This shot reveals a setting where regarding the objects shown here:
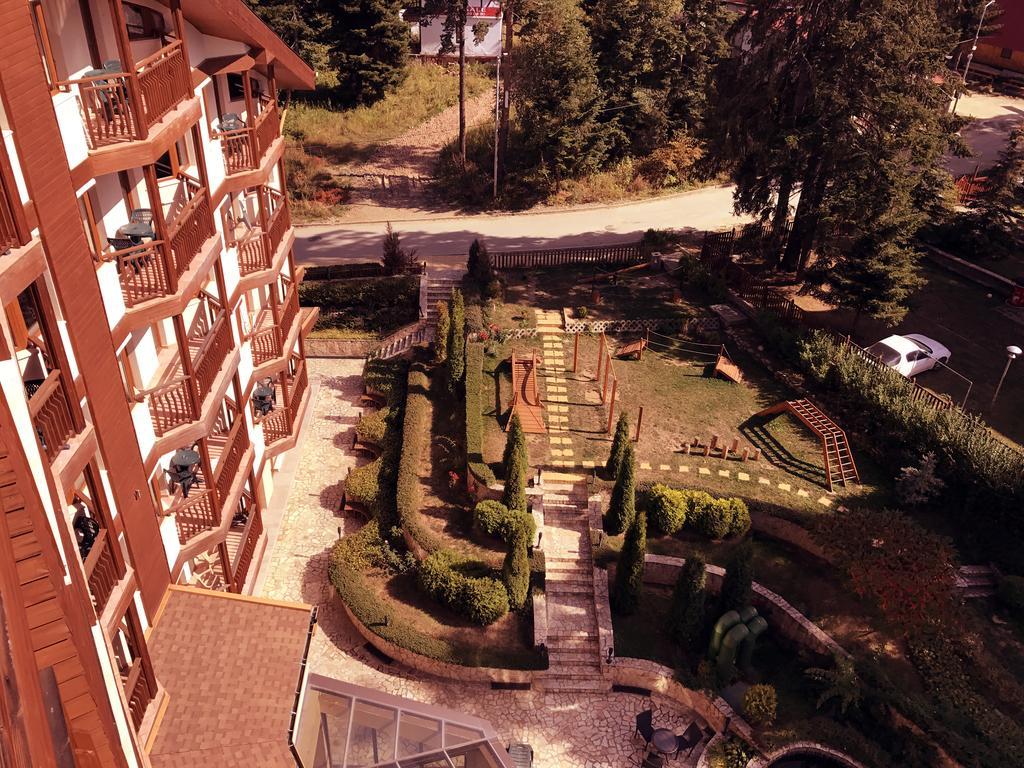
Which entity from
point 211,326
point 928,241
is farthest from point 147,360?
point 928,241

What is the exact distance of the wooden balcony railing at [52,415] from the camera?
11984 mm

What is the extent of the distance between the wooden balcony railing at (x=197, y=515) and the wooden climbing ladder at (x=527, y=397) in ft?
41.1

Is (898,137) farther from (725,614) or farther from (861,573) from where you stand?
(725,614)

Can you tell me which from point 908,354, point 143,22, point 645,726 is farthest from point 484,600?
point 908,354

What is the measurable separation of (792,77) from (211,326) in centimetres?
2840

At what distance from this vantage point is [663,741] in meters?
20.4

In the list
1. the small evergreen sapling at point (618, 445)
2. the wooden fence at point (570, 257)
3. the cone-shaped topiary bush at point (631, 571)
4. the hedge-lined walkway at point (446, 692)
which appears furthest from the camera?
the wooden fence at point (570, 257)

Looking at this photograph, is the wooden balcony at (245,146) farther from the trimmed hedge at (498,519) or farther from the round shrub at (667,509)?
the round shrub at (667,509)

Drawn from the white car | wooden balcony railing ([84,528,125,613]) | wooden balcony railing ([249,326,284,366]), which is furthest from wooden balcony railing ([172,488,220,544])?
the white car

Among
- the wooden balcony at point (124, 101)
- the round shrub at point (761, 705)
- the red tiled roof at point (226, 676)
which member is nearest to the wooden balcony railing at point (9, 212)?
the wooden balcony at point (124, 101)

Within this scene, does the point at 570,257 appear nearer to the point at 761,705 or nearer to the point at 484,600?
the point at 484,600

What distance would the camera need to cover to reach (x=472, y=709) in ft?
72.7

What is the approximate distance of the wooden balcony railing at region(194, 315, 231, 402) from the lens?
18.6 m

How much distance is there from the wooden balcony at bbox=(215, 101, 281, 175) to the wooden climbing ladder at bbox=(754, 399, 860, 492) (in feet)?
67.5
